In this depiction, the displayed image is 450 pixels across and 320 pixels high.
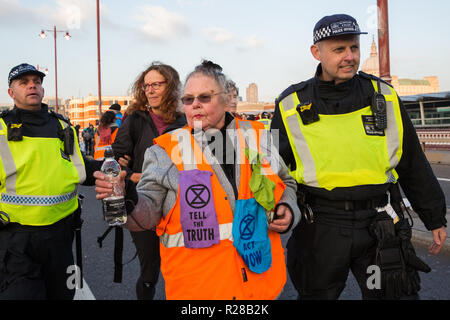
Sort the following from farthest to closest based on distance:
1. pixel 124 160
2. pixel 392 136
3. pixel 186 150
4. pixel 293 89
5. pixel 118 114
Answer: pixel 118 114
pixel 124 160
pixel 293 89
pixel 392 136
pixel 186 150

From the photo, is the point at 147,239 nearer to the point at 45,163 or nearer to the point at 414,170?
the point at 45,163

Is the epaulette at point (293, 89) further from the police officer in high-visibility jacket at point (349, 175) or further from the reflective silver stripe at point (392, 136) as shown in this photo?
the reflective silver stripe at point (392, 136)

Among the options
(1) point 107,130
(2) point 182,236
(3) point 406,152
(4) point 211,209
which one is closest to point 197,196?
(4) point 211,209

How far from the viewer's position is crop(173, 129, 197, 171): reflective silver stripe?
203cm

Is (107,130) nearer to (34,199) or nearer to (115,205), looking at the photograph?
(34,199)

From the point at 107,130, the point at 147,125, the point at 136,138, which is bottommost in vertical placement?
the point at 136,138

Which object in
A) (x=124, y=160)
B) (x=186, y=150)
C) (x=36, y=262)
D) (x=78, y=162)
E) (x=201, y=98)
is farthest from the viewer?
(x=124, y=160)

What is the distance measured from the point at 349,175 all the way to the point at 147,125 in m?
1.77

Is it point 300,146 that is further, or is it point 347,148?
point 300,146

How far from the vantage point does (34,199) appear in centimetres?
279

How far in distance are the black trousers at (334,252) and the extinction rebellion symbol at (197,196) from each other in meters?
0.85

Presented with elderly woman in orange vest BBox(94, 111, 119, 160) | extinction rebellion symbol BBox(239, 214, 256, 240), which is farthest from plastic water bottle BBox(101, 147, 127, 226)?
elderly woman in orange vest BBox(94, 111, 119, 160)

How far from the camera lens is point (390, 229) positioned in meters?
2.37
